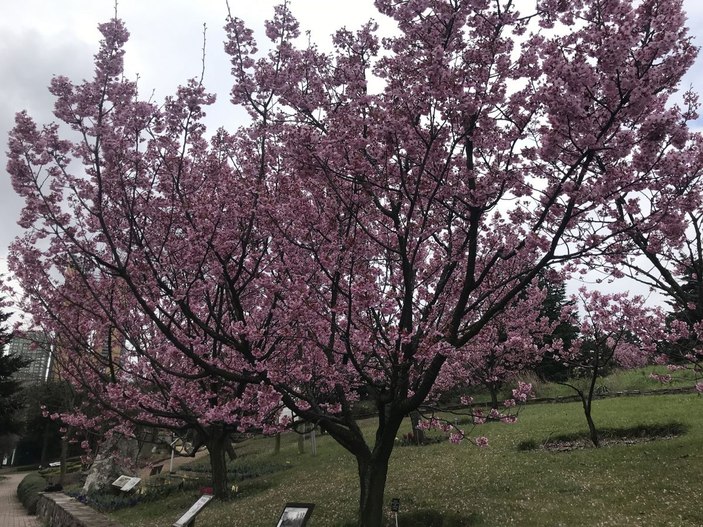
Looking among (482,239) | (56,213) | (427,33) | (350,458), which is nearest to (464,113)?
(427,33)

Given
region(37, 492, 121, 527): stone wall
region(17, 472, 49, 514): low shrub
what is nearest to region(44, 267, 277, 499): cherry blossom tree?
region(37, 492, 121, 527): stone wall

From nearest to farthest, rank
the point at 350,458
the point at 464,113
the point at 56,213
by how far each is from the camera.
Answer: the point at 464,113 < the point at 56,213 < the point at 350,458

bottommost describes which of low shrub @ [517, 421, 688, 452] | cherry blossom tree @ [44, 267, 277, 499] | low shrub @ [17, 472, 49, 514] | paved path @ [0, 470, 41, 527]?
paved path @ [0, 470, 41, 527]

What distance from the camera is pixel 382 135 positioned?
634 centimetres

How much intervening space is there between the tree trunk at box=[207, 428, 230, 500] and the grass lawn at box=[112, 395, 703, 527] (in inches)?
21.1

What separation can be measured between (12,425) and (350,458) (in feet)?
98.8

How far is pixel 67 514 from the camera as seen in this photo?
1137 centimetres

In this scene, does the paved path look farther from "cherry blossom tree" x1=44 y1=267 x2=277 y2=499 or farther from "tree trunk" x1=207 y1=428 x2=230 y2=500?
"tree trunk" x1=207 y1=428 x2=230 y2=500

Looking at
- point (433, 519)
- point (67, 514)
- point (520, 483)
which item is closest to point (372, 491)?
point (433, 519)

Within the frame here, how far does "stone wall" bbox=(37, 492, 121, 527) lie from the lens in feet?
31.8

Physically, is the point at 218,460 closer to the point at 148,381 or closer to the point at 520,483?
the point at 148,381

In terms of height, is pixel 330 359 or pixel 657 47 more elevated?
pixel 657 47

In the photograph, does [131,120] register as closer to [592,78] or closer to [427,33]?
[427,33]

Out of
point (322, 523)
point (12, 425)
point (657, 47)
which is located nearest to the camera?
point (657, 47)
